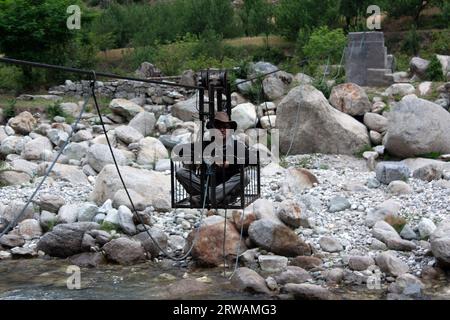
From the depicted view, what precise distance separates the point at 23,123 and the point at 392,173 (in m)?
9.10

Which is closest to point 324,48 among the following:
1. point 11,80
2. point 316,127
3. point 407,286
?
point 316,127

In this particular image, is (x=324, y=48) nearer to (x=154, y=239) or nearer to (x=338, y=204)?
(x=338, y=204)

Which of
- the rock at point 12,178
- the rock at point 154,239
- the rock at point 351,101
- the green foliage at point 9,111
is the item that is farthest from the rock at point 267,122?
the green foliage at point 9,111

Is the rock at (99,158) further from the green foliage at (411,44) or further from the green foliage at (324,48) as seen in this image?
the green foliage at (411,44)

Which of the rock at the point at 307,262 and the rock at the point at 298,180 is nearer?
the rock at the point at 307,262

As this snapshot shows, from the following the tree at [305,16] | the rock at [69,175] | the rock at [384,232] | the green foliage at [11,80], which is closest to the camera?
the rock at [384,232]

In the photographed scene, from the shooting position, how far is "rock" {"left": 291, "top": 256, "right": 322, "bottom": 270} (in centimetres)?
911

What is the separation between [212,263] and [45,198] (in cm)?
346

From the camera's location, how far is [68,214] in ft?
36.1

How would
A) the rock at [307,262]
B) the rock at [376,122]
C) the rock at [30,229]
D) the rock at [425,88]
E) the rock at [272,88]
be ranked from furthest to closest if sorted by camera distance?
the rock at [272,88]
the rock at [425,88]
the rock at [376,122]
the rock at [30,229]
the rock at [307,262]

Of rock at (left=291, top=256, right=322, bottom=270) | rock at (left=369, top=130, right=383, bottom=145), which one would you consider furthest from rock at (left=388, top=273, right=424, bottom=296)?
rock at (left=369, top=130, right=383, bottom=145)

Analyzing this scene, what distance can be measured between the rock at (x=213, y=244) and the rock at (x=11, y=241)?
2578 mm

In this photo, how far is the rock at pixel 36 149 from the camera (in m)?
14.8

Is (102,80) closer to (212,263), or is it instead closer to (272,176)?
(272,176)
